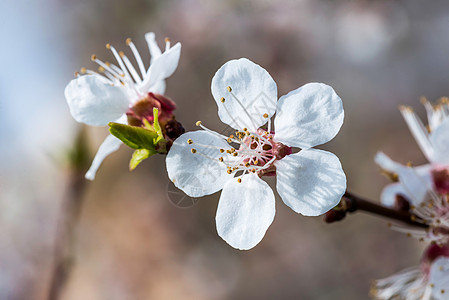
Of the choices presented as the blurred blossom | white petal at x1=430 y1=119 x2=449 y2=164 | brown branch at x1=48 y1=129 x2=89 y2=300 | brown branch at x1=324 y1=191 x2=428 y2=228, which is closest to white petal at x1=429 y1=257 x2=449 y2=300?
brown branch at x1=324 y1=191 x2=428 y2=228

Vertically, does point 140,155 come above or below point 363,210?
above

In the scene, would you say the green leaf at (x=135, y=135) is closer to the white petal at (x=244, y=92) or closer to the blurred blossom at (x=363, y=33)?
the white petal at (x=244, y=92)

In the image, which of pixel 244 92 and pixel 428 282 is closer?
pixel 244 92

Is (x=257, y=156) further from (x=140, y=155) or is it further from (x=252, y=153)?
(x=140, y=155)

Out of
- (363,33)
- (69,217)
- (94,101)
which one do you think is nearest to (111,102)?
(94,101)

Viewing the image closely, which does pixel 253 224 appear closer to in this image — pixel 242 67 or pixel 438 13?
pixel 242 67

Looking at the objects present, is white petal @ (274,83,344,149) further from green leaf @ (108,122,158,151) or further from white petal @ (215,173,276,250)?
green leaf @ (108,122,158,151)

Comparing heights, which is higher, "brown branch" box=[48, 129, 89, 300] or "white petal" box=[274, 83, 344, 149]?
"white petal" box=[274, 83, 344, 149]
